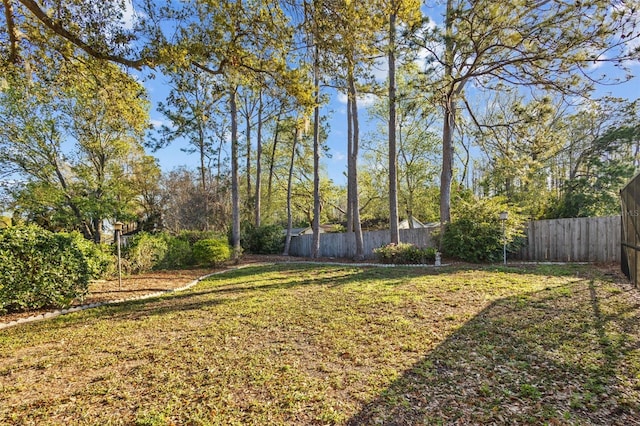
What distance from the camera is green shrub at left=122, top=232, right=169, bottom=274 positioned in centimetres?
864

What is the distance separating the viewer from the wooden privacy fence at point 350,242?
441 inches

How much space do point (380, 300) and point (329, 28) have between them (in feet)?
15.0

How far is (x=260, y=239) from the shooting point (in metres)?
16.4

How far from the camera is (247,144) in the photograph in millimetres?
16453

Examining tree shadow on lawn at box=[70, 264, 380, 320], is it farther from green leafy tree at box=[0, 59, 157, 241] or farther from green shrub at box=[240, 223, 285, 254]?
green leafy tree at box=[0, 59, 157, 241]

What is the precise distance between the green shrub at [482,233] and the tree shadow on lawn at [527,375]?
4.97 metres

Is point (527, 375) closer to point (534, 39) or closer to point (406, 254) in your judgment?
point (534, 39)

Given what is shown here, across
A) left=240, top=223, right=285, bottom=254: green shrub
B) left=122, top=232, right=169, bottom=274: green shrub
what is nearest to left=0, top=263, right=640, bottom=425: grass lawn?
left=122, top=232, right=169, bottom=274: green shrub

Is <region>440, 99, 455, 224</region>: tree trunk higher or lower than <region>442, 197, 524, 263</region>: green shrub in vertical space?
higher

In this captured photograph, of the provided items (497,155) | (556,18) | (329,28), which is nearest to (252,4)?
(329,28)

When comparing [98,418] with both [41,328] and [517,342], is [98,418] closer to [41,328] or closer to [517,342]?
[41,328]

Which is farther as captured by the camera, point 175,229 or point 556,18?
point 175,229

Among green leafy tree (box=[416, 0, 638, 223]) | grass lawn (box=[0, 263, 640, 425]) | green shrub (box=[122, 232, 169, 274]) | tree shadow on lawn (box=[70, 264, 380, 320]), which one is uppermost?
green leafy tree (box=[416, 0, 638, 223])

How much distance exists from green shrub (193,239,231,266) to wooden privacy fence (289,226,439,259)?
17.9ft
